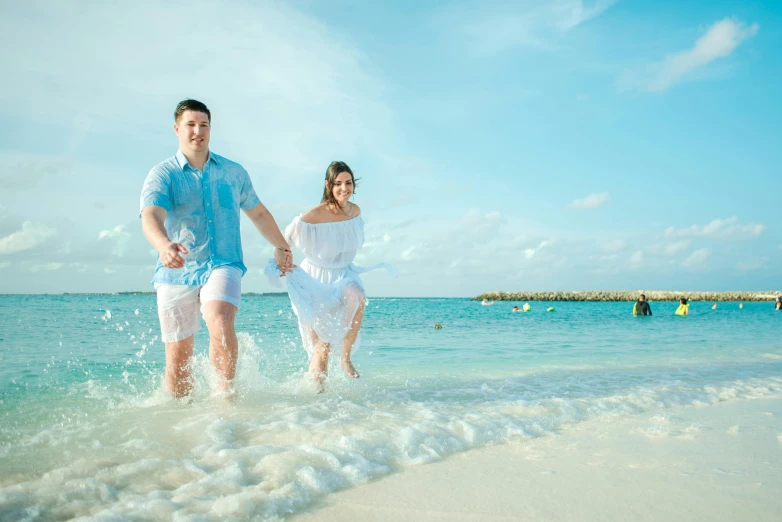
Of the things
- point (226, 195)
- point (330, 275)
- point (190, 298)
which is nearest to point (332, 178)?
point (330, 275)

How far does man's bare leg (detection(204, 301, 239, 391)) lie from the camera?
3854 mm

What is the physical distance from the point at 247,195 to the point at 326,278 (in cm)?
167

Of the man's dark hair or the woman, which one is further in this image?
the woman

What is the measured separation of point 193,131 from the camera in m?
4.03

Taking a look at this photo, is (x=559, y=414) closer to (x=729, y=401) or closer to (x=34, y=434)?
(x=729, y=401)

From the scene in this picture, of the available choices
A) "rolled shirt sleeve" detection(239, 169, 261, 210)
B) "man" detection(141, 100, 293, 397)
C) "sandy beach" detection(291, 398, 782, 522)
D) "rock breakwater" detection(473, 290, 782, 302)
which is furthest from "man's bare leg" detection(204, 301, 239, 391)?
"rock breakwater" detection(473, 290, 782, 302)

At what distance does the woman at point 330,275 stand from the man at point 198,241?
1493mm

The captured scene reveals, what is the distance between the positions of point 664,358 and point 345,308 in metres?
6.56

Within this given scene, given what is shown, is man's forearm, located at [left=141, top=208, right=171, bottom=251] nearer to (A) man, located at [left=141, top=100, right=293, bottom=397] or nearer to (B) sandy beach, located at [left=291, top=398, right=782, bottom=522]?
(A) man, located at [left=141, top=100, right=293, bottom=397]

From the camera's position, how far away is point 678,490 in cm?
268

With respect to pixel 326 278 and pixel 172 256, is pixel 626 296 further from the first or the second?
pixel 172 256

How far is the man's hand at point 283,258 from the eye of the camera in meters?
5.00

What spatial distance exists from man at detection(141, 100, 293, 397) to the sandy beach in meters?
1.79

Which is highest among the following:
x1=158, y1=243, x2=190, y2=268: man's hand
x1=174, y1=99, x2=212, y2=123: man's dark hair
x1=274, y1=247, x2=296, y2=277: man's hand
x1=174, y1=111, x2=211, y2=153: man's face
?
x1=174, y1=99, x2=212, y2=123: man's dark hair
